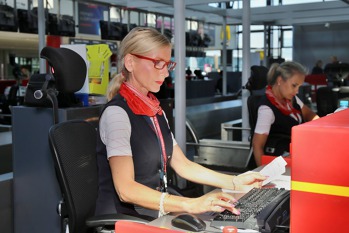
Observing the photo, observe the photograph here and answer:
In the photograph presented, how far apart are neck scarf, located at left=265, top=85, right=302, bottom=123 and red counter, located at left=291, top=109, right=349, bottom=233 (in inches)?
97.8

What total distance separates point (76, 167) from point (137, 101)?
0.45m

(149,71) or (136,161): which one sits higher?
(149,71)

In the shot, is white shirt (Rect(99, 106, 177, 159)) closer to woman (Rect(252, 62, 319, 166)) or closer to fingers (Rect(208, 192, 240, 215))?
fingers (Rect(208, 192, 240, 215))

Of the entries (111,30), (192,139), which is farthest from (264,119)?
(111,30)

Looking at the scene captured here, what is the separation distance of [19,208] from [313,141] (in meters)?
2.59

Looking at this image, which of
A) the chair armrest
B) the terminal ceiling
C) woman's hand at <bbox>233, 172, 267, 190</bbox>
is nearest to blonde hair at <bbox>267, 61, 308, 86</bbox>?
woman's hand at <bbox>233, 172, 267, 190</bbox>

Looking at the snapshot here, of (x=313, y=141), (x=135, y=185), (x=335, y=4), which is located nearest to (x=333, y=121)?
(x=313, y=141)

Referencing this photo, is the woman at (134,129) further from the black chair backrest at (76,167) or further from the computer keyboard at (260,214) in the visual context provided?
the computer keyboard at (260,214)

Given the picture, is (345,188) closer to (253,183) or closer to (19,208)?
(253,183)

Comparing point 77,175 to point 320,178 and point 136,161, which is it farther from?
point 320,178

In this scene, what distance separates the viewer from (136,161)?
1.96 meters

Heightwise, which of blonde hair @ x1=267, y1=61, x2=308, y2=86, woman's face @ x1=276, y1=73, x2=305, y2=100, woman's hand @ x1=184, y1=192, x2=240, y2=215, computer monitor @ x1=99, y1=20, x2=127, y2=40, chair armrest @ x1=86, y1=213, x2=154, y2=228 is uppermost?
computer monitor @ x1=99, y1=20, x2=127, y2=40

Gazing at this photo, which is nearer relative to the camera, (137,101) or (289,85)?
(137,101)

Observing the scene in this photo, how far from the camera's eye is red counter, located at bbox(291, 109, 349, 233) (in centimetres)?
110
